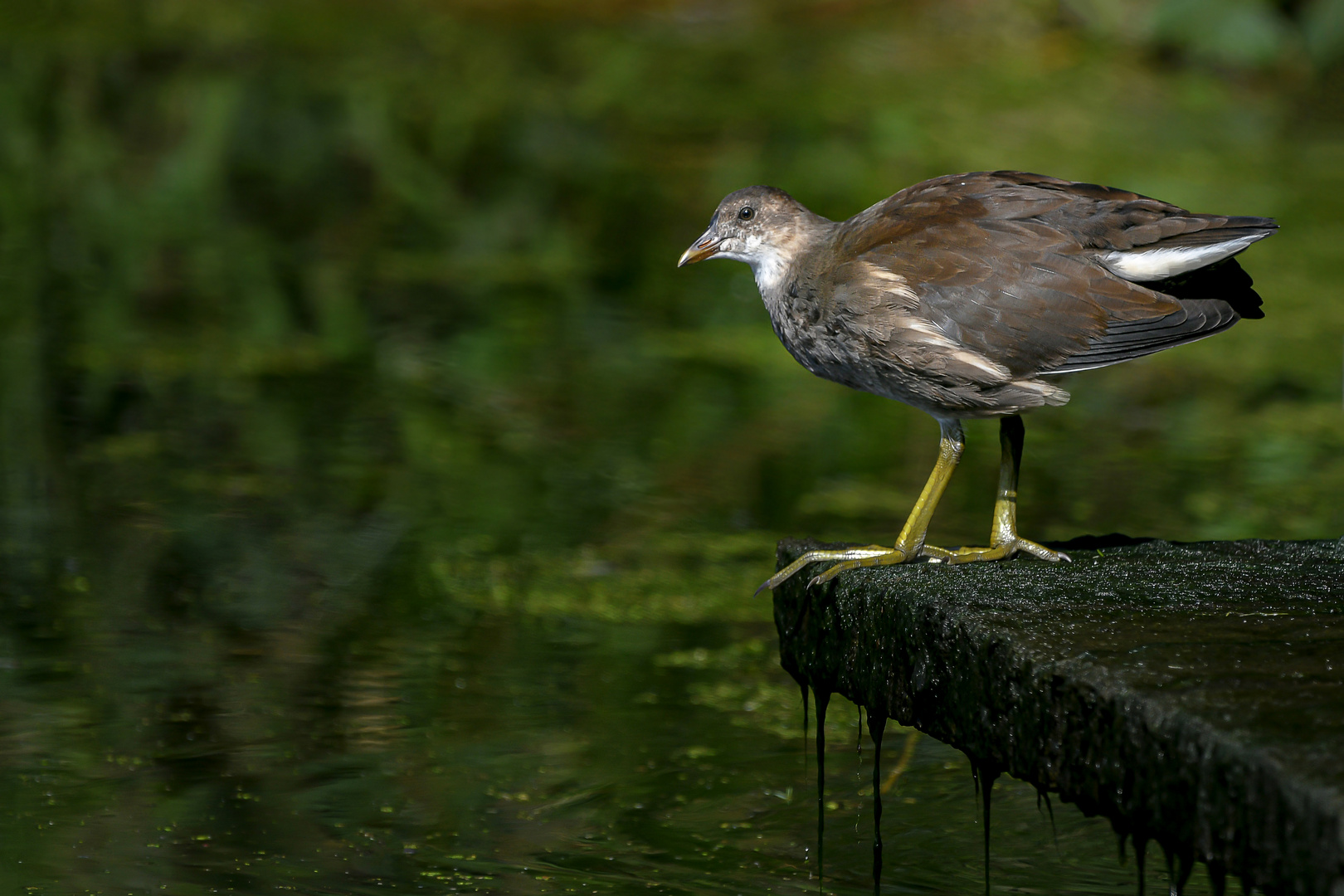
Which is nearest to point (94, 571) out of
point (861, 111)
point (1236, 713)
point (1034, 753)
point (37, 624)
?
point (37, 624)

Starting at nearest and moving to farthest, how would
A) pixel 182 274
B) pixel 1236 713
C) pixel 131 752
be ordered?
1. pixel 1236 713
2. pixel 131 752
3. pixel 182 274

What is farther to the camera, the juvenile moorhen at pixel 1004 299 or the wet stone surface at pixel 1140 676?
the juvenile moorhen at pixel 1004 299

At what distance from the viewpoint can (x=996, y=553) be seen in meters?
3.89

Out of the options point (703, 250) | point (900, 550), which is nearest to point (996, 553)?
point (900, 550)

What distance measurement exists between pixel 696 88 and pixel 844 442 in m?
7.76

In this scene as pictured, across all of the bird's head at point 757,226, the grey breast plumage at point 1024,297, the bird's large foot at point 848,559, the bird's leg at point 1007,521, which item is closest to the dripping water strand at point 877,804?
the bird's large foot at point 848,559

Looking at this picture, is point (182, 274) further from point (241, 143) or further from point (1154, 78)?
point (1154, 78)

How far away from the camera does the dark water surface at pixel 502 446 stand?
4.25 m

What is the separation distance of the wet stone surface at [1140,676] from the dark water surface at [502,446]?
74cm

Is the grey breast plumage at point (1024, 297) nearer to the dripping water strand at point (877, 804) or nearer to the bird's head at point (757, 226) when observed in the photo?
the bird's head at point (757, 226)

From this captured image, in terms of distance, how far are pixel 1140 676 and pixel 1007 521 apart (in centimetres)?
107

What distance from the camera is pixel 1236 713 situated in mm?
2654

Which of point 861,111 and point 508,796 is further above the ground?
point 861,111

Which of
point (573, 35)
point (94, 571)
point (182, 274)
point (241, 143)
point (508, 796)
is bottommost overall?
point (508, 796)
